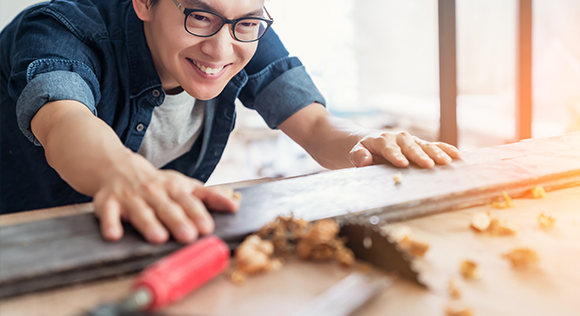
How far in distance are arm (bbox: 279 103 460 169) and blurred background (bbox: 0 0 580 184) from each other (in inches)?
53.0

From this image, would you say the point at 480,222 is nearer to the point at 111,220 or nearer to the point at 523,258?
the point at 523,258

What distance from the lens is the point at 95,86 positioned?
3.61 ft

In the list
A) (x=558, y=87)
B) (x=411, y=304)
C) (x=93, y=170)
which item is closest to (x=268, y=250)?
(x=411, y=304)

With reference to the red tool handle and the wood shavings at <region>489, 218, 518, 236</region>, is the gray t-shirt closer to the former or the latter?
the red tool handle

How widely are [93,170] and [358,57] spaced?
20.3ft

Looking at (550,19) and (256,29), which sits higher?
(256,29)

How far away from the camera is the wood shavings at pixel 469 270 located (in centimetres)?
59

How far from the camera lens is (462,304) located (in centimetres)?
53

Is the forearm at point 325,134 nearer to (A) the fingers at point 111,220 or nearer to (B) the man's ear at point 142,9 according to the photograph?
(B) the man's ear at point 142,9

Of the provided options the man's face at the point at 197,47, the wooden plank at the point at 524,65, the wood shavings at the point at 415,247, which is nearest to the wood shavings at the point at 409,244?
the wood shavings at the point at 415,247

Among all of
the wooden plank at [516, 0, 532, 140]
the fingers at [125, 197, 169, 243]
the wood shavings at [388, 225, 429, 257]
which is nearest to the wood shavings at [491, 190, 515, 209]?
the wood shavings at [388, 225, 429, 257]

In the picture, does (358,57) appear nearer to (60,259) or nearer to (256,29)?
(256,29)

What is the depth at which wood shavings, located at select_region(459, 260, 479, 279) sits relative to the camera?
588 millimetres

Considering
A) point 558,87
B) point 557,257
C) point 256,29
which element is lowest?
point 558,87
